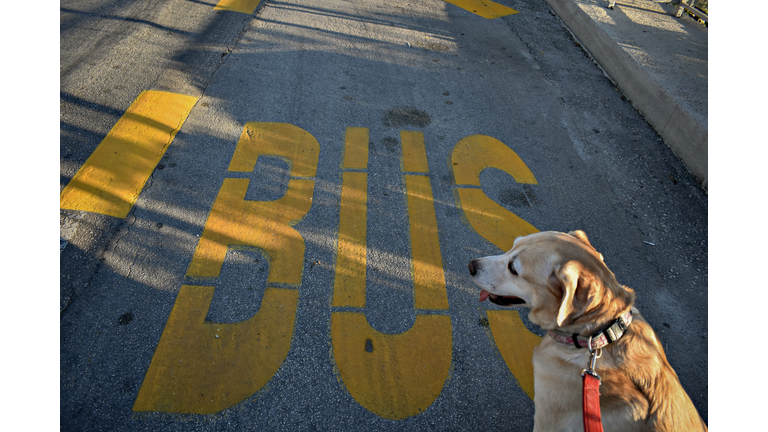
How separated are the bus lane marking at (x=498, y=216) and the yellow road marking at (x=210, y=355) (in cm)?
220

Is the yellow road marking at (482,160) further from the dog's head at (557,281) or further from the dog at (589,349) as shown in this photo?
the dog at (589,349)

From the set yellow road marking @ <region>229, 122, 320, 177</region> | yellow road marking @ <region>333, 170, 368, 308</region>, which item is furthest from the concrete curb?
yellow road marking @ <region>229, 122, 320, 177</region>

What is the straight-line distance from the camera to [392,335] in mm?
3939

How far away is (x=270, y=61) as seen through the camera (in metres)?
7.75

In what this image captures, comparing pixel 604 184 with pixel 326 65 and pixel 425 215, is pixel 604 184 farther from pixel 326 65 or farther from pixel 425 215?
pixel 326 65

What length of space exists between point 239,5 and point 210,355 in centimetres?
909

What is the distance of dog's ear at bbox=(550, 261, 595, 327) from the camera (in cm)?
264

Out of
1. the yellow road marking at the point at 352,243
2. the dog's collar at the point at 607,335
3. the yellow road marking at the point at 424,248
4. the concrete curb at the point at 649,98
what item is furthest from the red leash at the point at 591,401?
the concrete curb at the point at 649,98

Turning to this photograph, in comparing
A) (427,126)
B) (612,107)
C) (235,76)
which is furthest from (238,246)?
(612,107)

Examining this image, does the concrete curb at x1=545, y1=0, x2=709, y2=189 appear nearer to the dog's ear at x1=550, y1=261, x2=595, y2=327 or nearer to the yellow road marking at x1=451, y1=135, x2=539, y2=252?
the yellow road marking at x1=451, y1=135, x2=539, y2=252

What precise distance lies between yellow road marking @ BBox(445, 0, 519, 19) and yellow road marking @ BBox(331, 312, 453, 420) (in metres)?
9.40

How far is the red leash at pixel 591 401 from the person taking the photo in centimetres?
239

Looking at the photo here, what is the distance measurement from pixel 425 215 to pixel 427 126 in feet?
6.75

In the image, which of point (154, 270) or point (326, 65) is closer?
point (154, 270)
